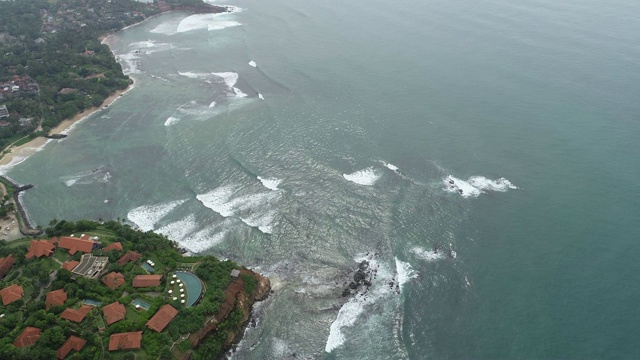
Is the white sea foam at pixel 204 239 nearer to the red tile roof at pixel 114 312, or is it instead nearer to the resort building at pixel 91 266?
the resort building at pixel 91 266

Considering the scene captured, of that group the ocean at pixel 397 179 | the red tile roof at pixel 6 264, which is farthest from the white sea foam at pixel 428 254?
the red tile roof at pixel 6 264

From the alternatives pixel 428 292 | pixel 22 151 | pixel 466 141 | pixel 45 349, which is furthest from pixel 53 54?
pixel 428 292

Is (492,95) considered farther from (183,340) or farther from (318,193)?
(183,340)

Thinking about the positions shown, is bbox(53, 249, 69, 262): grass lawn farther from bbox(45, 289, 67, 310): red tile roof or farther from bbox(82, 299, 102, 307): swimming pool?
bbox(82, 299, 102, 307): swimming pool

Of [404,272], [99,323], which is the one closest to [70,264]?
[99,323]

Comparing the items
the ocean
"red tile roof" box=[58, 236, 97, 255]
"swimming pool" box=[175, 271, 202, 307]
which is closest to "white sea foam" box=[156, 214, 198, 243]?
the ocean

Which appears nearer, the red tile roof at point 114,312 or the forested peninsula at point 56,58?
the red tile roof at point 114,312
